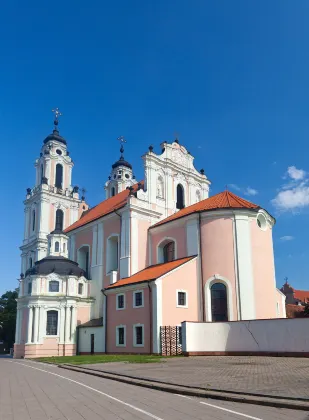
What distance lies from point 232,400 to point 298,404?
1583 millimetres

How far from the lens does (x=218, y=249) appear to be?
3209cm

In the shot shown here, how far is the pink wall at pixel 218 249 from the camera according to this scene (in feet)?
103

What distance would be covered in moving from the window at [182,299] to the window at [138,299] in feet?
8.71

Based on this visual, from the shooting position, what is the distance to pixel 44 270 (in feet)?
134

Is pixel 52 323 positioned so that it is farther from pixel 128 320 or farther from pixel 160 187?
pixel 160 187

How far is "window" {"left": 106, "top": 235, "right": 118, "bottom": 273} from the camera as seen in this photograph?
Answer: 41.3 m

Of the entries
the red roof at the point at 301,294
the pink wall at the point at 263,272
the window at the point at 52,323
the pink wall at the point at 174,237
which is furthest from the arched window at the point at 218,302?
the red roof at the point at 301,294

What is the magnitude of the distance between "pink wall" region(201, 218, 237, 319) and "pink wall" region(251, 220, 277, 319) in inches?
70.0

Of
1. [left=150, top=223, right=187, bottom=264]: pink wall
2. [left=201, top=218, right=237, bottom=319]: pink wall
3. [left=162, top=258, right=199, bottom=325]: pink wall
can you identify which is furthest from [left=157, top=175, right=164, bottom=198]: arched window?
[left=162, top=258, right=199, bottom=325]: pink wall

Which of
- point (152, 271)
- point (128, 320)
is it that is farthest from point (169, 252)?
point (128, 320)

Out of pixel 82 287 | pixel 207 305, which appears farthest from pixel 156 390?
pixel 82 287

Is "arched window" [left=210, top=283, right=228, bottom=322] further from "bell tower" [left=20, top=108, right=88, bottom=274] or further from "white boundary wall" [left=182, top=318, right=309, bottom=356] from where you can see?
"bell tower" [left=20, top=108, right=88, bottom=274]

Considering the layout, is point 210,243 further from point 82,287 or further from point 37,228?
point 37,228

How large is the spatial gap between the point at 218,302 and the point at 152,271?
228 inches
